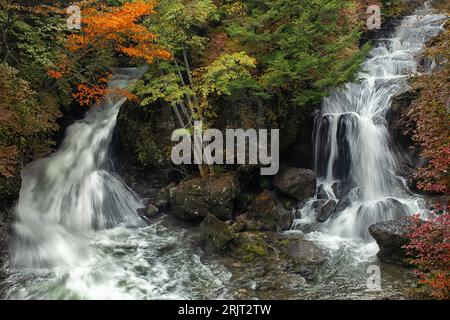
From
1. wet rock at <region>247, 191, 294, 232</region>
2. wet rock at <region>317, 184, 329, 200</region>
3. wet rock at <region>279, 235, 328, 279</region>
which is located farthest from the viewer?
wet rock at <region>317, 184, 329, 200</region>

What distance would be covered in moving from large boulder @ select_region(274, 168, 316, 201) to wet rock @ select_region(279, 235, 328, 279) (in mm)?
1897

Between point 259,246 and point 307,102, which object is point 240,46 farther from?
point 259,246

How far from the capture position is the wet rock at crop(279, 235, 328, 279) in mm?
10039

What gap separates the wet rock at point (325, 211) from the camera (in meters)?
12.7

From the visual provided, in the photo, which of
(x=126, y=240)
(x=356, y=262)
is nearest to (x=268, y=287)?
(x=356, y=262)

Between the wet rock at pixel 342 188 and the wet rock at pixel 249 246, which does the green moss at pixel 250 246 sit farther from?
the wet rock at pixel 342 188

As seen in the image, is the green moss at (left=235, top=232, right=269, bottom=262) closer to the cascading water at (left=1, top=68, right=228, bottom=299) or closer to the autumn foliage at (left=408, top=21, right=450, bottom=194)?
the cascading water at (left=1, top=68, right=228, bottom=299)

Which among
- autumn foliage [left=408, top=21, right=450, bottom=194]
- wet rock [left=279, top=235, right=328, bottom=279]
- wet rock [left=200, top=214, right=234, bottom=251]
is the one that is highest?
autumn foliage [left=408, top=21, right=450, bottom=194]

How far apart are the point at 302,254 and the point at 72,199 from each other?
7786 mm

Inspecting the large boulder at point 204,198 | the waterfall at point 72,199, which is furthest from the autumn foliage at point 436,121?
the waterfall at point 72,199

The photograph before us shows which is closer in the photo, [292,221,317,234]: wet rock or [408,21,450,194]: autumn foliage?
[408,21,450,194]: autumn foliage

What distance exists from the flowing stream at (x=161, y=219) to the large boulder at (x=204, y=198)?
66cm

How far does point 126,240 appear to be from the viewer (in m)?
11.9

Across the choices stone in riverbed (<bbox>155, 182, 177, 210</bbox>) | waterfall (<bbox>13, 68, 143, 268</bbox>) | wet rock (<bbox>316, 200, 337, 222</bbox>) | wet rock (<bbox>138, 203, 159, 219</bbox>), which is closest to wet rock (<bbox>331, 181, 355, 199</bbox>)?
wet rock (<bbox>316, 200, 337, 222</bbox>)
